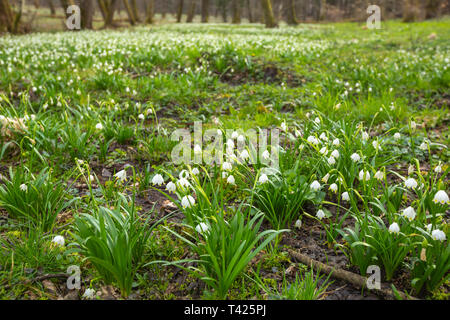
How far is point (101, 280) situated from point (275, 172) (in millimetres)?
1571

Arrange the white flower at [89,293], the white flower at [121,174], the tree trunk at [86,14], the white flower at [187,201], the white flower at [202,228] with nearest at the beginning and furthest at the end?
the white flower at [89,293], the white flower at [202,228], the white flower at [187,201], the white flower at [121,174], the tree trunk at [86,14]

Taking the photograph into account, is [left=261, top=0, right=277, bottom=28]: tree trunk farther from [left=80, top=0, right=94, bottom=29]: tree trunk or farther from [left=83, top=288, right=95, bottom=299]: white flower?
[left=83, top=288, right=95, bottom=299]: white flower

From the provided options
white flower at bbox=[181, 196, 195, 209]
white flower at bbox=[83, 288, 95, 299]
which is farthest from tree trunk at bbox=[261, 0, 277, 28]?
white flower at bbox=[83, 288, 95, 299]

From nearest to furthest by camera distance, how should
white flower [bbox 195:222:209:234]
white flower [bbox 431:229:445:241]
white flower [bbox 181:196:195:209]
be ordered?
white flower [bbox 431:229:445:241] < white flower [bbox 195:222:209:234] < white flower [bbox 181:196:195:209]

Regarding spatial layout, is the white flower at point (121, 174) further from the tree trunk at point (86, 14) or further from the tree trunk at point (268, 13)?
the tree trunk at point (268, 13)

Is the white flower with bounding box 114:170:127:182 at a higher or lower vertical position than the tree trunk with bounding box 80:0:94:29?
lower

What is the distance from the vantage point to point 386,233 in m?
2.12

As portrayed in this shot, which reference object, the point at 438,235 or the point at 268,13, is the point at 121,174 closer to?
the point at 438,235

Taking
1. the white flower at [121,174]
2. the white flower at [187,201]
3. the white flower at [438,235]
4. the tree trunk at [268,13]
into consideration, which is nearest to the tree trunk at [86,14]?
the tree trunk at [268,13]

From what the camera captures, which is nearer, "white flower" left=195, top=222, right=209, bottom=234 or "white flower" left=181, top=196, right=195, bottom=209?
"white flower" left=195, top=222, right=209, bottom=234

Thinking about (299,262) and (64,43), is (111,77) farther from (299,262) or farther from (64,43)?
(64,43)

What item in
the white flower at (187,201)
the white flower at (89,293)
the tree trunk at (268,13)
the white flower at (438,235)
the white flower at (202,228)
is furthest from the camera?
the tree trunk at (268,13)

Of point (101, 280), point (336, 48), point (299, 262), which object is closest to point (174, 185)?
point (101, 280)

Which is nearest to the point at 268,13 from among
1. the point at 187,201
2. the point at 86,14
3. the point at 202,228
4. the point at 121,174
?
the point at 86,14
